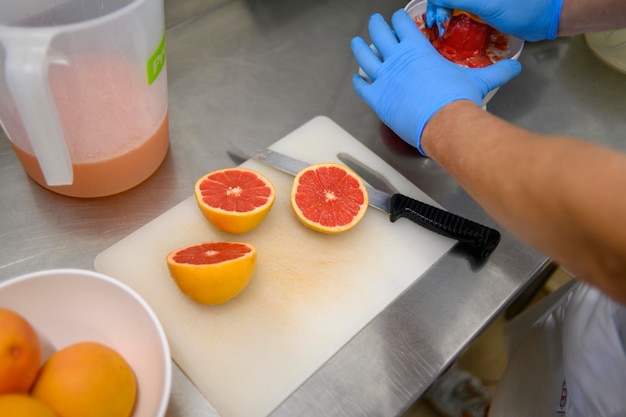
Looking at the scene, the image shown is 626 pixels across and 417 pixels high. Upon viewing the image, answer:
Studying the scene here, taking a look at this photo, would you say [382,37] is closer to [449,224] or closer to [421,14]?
[421,14]

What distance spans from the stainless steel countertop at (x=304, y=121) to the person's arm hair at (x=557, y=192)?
0.03 meters

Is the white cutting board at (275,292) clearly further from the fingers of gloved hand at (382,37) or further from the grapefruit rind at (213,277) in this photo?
the fingers of gloved hand at (382,37)

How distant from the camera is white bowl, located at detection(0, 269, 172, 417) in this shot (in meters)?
0.61

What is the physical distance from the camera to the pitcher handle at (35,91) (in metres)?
0.58

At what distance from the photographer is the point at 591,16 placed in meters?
0.93

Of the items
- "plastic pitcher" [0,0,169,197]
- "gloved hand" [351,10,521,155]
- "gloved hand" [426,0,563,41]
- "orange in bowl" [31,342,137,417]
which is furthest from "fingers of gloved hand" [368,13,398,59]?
"orange in bowl" [31,342,137,417]

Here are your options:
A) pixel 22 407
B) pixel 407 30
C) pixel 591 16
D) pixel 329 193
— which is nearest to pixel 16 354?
pixel 22 407

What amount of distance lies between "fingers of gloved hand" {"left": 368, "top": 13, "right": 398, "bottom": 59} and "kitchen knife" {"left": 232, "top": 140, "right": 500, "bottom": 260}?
0.75 ft

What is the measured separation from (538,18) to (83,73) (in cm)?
75

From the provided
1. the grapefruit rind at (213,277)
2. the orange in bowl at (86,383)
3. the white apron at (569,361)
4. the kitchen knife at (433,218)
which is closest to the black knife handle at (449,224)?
the kitchen knife at (433,218)

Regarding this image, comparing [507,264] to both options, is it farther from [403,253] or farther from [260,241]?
[260,241]

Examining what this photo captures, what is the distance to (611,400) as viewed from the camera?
74cm

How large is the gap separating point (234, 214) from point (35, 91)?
1.03 feet

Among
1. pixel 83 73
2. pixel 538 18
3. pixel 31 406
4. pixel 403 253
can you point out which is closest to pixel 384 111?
pixel 403 253
